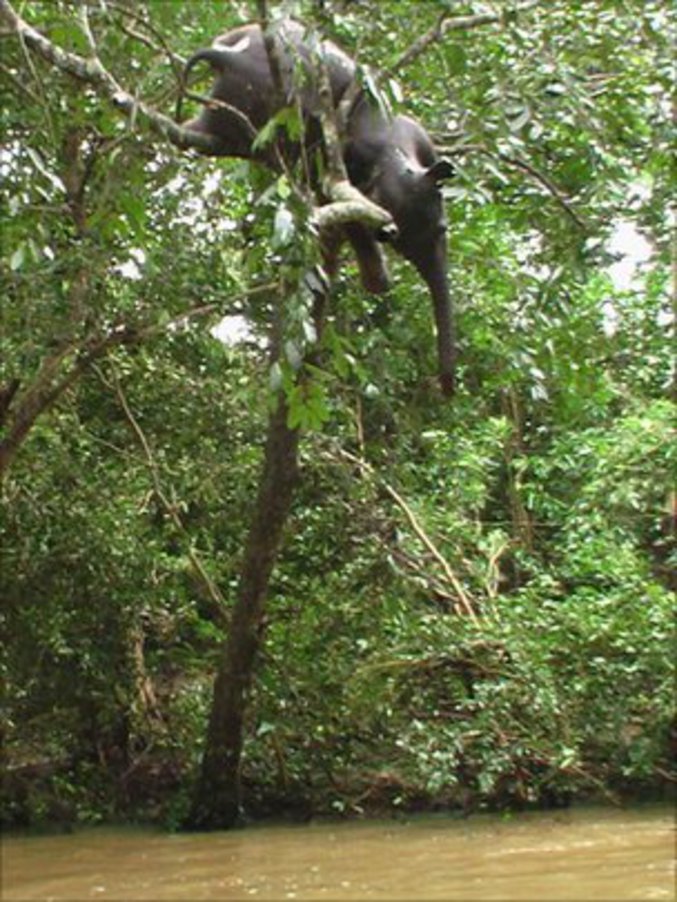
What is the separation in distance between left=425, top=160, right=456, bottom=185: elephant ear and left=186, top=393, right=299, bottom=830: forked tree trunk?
1639 mm

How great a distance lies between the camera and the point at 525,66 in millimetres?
5219

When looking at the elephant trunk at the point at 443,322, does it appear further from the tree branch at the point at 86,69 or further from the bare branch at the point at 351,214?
the tree branch at the point at 86,69

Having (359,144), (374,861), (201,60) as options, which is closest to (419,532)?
(374,861)

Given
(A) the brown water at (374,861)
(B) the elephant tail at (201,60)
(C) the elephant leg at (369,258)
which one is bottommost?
(A) the brown water at (374,861)

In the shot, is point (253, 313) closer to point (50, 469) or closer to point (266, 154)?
point (50, 469)

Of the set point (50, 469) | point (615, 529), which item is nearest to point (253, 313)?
point (50, 469)

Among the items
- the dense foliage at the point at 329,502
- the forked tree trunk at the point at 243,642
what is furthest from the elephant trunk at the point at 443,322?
the forked tree trunk at the point at 243,642

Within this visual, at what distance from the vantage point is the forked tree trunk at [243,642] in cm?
604

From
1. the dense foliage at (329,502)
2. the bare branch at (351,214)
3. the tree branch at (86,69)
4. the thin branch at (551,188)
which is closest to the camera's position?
the bare branch at (351,214)

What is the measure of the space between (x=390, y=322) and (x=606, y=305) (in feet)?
5.94

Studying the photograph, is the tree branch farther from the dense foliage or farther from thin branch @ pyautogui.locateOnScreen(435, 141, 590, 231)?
thin branch @ pyautogui.locateOnScreen(435, 141, 590, 231)

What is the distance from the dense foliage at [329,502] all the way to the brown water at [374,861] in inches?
13.0

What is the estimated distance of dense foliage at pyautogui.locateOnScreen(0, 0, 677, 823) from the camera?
598 centimetres

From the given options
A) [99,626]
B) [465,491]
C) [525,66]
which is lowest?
[99,626]
